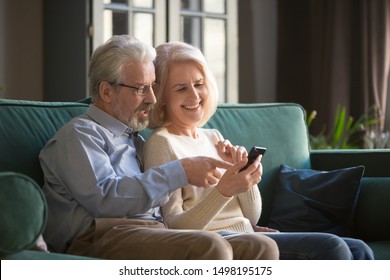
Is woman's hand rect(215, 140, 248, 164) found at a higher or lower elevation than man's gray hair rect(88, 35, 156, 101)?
lower

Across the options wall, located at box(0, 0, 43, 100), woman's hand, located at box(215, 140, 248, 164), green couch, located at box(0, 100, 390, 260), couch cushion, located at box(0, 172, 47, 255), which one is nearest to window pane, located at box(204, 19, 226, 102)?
wall, located at box(0, 0, 43, 100)

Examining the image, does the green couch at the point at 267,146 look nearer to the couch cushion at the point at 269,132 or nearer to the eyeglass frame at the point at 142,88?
the couch cushion at the point at 269,132

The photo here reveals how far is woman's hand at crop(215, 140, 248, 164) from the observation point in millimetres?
2377

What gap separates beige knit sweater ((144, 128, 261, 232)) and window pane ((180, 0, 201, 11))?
9.67 ft

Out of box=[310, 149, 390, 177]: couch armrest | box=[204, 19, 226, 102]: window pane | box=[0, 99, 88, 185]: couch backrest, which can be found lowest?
box=[310, 149, 390, 177]: couch armrest

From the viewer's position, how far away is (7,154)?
7.29ft

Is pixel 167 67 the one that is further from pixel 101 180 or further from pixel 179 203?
pixel 101 180

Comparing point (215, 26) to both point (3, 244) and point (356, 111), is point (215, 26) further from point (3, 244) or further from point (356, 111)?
point (3, 244)

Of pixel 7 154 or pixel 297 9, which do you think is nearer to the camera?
pixel 7 154

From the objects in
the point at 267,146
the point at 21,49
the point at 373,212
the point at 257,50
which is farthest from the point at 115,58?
the point at 257,50

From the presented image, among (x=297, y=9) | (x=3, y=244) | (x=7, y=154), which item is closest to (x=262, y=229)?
(x=7, y=154)

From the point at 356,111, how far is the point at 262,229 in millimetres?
3637

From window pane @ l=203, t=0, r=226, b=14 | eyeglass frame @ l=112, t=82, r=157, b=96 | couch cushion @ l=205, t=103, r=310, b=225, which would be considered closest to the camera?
eyeglass frame @ l=112, t=82, r=157, b=96

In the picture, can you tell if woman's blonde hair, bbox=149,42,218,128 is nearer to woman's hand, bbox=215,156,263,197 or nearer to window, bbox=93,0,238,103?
woman's hand, bbox=215,156,263,197
